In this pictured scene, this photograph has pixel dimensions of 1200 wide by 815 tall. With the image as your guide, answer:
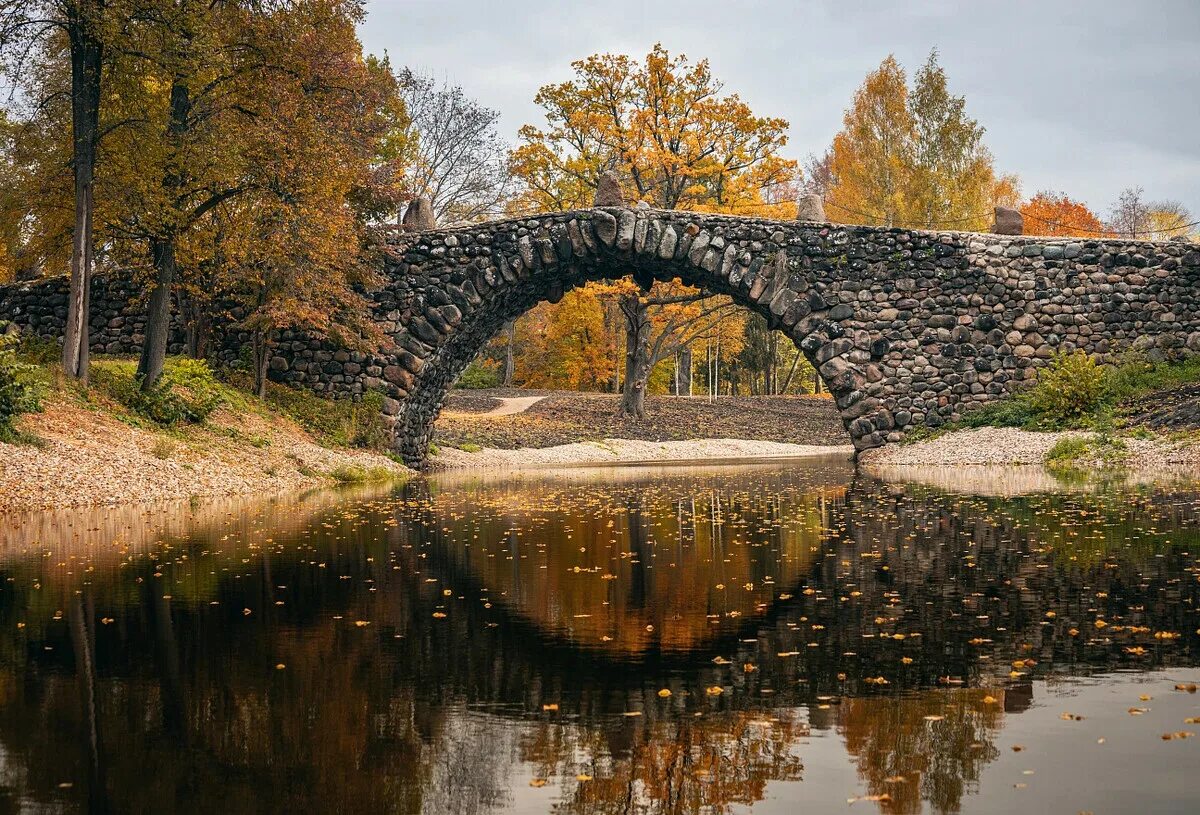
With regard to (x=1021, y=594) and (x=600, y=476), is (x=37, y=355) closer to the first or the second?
(x=600, y=476)

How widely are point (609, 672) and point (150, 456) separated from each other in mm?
11788

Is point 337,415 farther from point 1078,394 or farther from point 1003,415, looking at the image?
point 1078,394

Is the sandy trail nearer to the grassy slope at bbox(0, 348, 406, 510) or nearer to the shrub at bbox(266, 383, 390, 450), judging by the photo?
the shrub at bbox(266, 383, 390, 450)

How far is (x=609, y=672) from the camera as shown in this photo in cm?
464

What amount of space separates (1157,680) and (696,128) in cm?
3144

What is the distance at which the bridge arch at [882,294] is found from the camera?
75.6 ft

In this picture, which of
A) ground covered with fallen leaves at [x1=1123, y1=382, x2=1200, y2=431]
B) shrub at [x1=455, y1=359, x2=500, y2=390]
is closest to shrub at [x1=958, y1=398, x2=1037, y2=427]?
ground covered with fallen leaves at [x1=1123, y1=382, x2=1200, y2=431]

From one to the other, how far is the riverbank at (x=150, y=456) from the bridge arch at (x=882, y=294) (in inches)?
149

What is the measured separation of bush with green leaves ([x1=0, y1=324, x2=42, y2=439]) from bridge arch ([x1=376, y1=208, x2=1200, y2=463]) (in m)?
10.1

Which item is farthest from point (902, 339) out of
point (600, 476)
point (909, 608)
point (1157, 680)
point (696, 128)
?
point (1157, 680)

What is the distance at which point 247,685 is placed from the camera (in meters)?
4.50

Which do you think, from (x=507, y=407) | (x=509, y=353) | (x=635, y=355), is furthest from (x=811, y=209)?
(x=509, y=353)

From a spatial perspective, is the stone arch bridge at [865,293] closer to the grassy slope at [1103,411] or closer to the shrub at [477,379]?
the grassy slope at [1103,411]

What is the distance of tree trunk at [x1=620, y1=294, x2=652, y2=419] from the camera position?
3766 centimetres
